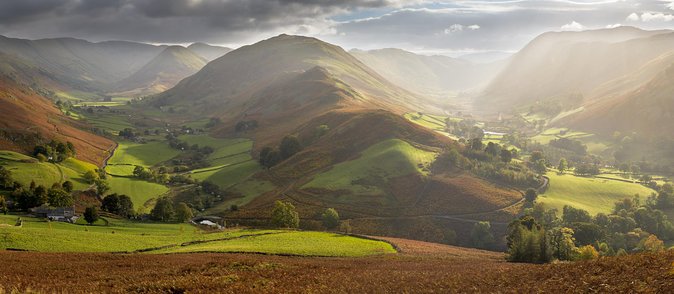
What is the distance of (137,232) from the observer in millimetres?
76312

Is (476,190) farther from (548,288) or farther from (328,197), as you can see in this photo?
(548,288)

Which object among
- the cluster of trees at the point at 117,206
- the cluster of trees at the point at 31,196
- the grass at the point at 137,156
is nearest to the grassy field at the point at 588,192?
the cluster of trees at the point at 117,206

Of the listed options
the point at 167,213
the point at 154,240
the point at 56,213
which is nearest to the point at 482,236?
the point at 154,240

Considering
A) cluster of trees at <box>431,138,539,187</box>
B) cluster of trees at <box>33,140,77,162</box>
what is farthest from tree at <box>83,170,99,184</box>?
cluster of trees at <box>431,138,539,187</box>

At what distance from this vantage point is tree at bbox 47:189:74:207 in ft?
290

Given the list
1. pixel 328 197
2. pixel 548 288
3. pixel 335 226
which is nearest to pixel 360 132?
pixel 328 197

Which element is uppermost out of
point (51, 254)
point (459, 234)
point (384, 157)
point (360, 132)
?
point (360, 132)

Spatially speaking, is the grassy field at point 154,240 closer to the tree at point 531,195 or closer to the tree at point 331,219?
the tree at point 331,219

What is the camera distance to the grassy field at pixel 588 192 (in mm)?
121125

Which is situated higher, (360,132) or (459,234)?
(360,132)

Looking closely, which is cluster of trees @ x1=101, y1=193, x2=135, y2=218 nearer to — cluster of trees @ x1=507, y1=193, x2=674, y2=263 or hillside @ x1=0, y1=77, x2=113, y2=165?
hillside @ x1=0, y1=77, x2=113, y2=165

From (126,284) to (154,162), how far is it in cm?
16362

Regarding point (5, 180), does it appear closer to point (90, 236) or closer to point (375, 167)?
point (90, 236)

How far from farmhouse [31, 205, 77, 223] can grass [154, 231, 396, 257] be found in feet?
112
